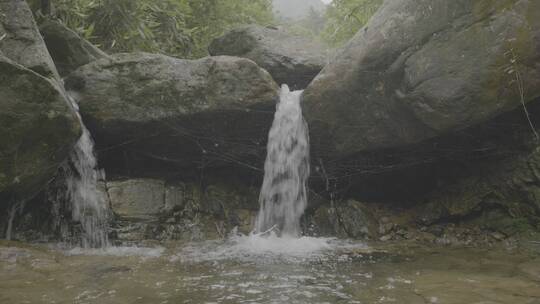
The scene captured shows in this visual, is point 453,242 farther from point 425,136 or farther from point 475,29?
point 475,29

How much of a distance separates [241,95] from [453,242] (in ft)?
13.5

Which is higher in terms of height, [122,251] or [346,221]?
[346,221]

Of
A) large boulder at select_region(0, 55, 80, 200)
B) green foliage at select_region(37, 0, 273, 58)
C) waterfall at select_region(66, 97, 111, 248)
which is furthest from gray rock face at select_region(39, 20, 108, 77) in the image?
large boulder at select_region(0, 55, 80, 200)

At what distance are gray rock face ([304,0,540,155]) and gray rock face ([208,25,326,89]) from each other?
6.86 ft

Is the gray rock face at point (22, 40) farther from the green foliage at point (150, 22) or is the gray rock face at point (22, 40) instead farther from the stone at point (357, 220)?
the stone at point (357, 220)

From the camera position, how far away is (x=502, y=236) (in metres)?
6.60

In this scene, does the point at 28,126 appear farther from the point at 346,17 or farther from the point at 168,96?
the point at 346,17

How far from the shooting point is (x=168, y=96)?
716 centimetres

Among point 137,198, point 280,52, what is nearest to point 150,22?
point 280,52

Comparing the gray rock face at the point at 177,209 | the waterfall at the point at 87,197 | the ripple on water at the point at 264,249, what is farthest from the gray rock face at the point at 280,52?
the waterfall at the point at 87,197

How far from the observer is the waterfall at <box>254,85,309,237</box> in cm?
744

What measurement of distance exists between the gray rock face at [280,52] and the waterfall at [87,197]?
387 centimetres

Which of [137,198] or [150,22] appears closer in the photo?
[137,198]

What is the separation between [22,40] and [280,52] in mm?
4811
